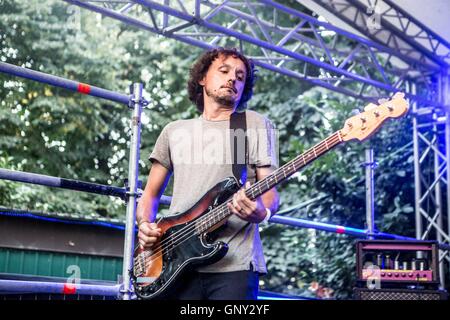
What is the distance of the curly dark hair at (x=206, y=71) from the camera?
2949 mm

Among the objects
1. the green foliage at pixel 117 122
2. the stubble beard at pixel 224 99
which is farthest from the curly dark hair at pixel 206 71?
the green foliage at pixel 117 122

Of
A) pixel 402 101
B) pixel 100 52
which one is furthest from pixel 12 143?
pixel 402 101

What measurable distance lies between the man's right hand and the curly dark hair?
25.9 inches

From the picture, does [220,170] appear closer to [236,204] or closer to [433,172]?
[236,204]

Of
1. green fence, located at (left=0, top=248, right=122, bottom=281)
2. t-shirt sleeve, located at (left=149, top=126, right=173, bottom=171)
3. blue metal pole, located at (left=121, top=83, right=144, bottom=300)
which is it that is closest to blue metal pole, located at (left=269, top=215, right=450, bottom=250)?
blue metal pole, located at (left=121, top=83, right=144, bottom=300)

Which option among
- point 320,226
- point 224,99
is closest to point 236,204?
point 224,99

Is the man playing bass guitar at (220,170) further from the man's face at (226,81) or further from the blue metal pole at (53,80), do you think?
the blue metal pole at (53,80)

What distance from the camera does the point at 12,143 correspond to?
10633mm

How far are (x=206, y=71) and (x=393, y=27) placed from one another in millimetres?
4391

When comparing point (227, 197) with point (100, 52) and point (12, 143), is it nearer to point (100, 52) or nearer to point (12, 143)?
point (12, 143)

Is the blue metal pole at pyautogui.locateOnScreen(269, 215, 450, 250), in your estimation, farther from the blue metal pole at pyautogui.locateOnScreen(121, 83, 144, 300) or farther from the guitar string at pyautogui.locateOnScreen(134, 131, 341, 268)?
the guitar string at pyautogui.locateOnScreen(134, 131, 341, 268)

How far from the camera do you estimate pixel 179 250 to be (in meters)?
2.61

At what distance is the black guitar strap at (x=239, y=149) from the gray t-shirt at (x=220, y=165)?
18mm

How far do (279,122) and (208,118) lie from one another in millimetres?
7917
